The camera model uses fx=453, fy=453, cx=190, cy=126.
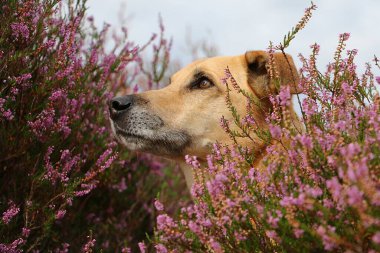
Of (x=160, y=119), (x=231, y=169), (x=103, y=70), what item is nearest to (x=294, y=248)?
(x=231, y=169)

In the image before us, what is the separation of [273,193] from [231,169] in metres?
0.25

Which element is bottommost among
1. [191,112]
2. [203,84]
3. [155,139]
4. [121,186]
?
[121,186]

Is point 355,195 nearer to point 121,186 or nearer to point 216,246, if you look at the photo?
point 216,246

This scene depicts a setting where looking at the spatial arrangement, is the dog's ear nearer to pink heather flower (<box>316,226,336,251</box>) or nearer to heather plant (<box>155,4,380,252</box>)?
heather plant (<box>155,4,380,252</box>)

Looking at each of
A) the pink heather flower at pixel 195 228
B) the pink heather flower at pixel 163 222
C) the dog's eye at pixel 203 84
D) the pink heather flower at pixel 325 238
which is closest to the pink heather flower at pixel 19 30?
the dog's eye at pixel 203 84

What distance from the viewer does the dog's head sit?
11.5ft

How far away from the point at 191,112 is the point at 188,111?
0.08 ft

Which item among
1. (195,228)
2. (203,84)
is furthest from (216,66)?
(195,228)

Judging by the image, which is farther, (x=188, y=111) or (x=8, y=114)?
(x=188, y=111)

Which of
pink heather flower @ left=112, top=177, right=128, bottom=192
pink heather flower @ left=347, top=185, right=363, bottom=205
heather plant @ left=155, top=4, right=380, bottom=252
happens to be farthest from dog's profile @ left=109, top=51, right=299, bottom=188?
pink heather flower @ left=347, top=185, right=363, bottom=205

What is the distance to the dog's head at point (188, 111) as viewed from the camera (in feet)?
11.5

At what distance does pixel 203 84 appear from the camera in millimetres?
3838

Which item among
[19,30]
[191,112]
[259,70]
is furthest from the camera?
[259,70]

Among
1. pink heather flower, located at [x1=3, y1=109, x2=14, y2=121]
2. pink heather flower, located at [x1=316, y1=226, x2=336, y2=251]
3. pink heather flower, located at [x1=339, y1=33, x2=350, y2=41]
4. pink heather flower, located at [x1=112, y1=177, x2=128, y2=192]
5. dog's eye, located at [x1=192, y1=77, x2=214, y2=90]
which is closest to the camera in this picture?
pink heather flower, located at [x1=316, y1=226, x2=336, y2=251]
